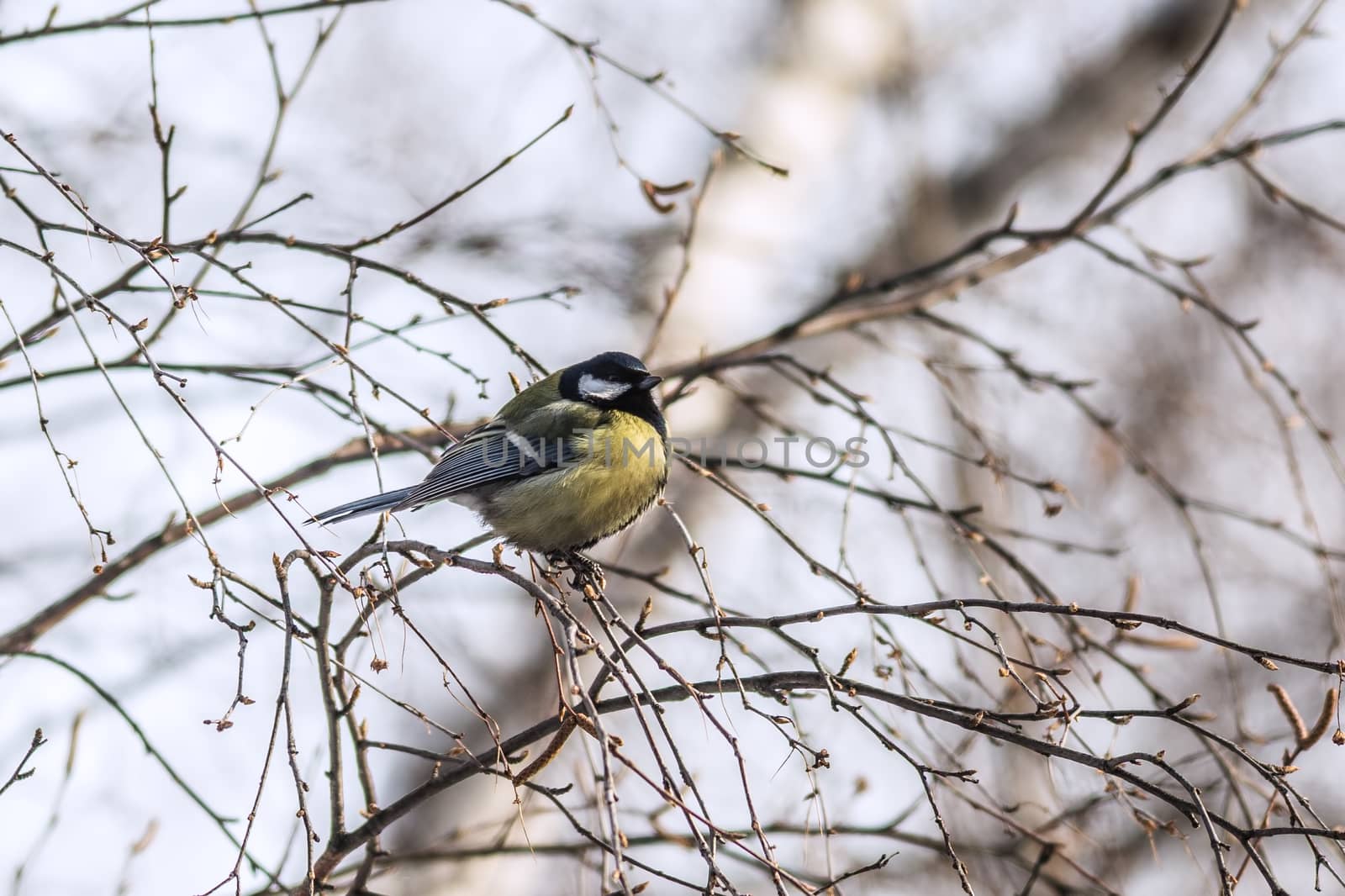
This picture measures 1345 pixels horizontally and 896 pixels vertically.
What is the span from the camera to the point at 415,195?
19.9 ft

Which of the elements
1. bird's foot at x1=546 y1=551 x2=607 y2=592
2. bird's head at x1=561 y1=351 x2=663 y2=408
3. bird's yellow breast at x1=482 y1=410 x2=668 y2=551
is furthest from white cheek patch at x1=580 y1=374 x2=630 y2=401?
bird's foot at x1=546 y1=551 x2=607 y2=592

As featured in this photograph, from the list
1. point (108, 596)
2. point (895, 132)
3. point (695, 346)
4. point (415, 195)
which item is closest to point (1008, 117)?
point (895, 132)

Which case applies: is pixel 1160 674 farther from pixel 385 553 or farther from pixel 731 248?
pixel 385 553

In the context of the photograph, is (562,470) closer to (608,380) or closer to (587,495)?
(587,495)

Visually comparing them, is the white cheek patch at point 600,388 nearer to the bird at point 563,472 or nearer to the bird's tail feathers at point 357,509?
the bird at point 563,472

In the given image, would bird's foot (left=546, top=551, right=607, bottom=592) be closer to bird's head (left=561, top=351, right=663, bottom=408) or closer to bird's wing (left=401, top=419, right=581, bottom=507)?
bird's wing (left=401, top=419, right=581, bottom=507)

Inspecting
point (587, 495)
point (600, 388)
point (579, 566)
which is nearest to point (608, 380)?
point (600, 388)

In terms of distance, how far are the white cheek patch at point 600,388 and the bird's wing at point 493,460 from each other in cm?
28

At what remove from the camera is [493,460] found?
411cm

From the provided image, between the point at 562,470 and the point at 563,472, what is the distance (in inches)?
0.4

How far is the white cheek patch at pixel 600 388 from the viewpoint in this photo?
14.3 ft

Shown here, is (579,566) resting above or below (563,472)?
below

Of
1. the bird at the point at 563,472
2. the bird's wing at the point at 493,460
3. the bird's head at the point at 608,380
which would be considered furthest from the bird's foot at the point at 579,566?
the bird's head at the point at 608,380

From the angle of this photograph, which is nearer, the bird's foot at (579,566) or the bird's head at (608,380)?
the bird's foot at (579,566)
